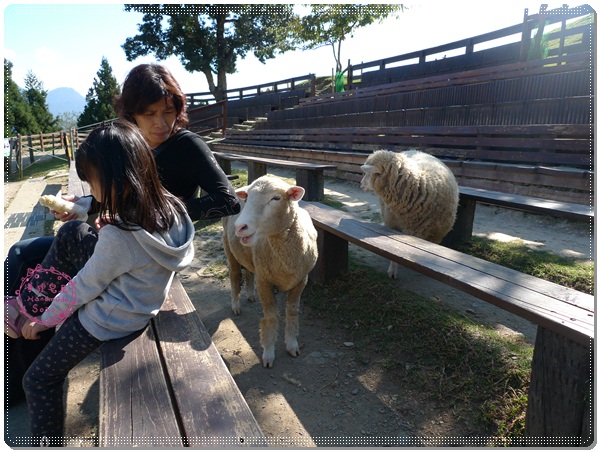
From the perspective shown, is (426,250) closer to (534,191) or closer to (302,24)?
(534,191)

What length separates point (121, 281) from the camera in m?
1.62

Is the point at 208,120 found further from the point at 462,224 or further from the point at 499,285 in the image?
the point at 499,285

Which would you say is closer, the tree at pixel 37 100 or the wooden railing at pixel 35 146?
the wooden railing at pixel 35 146

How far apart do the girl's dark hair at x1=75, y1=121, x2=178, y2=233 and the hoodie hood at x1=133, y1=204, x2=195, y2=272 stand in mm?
55

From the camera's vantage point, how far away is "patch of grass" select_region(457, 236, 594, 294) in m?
3.29

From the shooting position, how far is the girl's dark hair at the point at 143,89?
2.09 metres

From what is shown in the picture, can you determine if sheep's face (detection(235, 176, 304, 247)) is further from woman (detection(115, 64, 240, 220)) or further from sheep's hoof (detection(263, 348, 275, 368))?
sheep's hoof (detection(263, 348, 275, 368))

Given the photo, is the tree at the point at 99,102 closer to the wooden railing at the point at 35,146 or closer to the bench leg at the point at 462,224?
the wooden railing at the point at 35,146

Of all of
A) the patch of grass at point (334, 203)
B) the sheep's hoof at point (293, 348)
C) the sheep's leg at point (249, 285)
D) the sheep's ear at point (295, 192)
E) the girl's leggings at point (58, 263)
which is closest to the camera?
the girl's leggings at point (58, 263)

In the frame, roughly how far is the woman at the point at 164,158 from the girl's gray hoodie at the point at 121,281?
1.71 feet

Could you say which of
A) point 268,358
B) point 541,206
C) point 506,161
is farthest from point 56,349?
point 506,161

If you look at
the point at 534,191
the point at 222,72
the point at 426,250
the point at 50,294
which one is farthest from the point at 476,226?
the point at 222,72

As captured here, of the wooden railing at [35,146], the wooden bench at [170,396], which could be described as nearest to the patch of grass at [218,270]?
the wooden bench at [170,396]

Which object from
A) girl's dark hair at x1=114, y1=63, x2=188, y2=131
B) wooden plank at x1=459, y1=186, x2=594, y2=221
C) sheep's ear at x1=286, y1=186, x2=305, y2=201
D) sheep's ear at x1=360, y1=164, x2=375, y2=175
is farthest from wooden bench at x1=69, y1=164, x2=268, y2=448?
wooden plank at x1=459, y1=186, x2=594, y2=221
